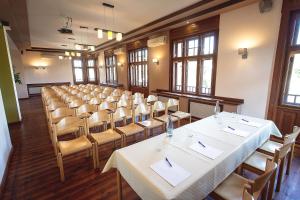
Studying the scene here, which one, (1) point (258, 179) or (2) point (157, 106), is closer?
(1) point (258, 179)

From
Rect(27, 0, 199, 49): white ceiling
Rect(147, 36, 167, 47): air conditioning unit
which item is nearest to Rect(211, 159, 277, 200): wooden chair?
Rect(27, 0, 199, 49): white ceiling

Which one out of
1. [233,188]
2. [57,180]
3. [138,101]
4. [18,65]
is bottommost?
[57,180]

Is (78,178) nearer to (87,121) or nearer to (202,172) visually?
(87,121)

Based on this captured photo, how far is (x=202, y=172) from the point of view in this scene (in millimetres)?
1269

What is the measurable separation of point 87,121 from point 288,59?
4.13 m

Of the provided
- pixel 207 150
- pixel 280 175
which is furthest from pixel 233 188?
pixel 280 175

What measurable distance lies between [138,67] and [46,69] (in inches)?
298

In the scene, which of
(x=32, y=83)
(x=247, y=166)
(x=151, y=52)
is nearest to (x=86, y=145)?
(x=247, y=166)

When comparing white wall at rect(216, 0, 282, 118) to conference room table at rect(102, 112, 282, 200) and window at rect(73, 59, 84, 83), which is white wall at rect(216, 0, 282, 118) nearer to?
conference room table at rect(102, 112, 282, 200)

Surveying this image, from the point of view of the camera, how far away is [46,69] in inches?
436

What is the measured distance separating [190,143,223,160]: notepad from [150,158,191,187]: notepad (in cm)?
34

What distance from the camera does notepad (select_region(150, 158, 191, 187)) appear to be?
1180mm

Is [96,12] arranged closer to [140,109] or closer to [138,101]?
[138,101]

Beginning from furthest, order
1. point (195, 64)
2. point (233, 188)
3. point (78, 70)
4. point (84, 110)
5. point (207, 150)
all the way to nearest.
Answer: point (78, 70)
point (195, 64)
point (84, 110)
point (207, 150)
point (233, 188)
